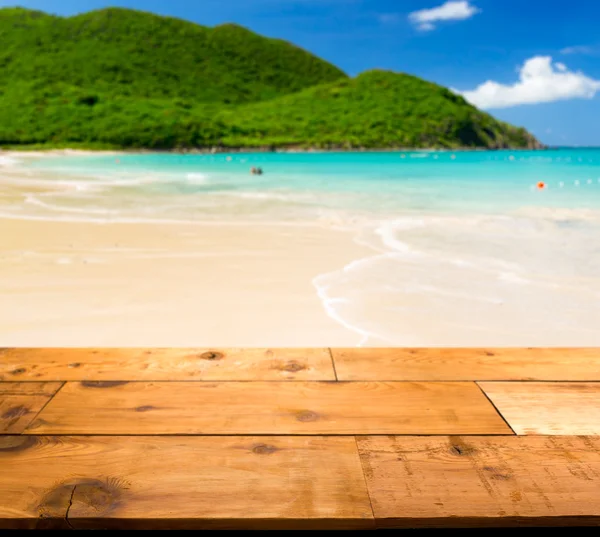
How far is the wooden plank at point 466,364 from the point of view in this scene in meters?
2.01

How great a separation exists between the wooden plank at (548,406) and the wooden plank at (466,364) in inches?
2.9

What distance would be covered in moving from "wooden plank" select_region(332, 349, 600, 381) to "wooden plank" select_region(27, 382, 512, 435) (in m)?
0.10

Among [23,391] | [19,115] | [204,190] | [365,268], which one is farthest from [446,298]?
[19,115]

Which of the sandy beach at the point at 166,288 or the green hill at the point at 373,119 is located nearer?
the sandy beach at the point at 166,288

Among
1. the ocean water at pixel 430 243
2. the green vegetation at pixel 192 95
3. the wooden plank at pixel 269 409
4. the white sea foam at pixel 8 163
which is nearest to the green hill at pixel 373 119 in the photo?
the green vegetation at pixel 192 95

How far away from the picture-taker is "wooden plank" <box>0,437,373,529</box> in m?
1.24

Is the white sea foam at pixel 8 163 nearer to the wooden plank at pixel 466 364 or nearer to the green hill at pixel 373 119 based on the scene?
the wooden plank at pixel 466 364

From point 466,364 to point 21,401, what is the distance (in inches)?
62.9

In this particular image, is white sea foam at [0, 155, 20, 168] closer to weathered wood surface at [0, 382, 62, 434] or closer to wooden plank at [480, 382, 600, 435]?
weathered wood surface at [0, 382, 62, 434]

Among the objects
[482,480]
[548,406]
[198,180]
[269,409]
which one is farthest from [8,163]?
[482,480]

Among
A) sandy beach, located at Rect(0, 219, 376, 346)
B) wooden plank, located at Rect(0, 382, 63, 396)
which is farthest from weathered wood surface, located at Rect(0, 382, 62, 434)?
sandy beach, located at Rect(0, 219, 376, 346)

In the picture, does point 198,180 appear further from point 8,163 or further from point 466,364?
point 466,364

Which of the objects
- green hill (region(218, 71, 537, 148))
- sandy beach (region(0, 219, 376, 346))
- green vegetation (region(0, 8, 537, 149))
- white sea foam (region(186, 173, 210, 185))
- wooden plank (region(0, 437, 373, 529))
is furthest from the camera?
green hill (region(218, 71, 537, 148))

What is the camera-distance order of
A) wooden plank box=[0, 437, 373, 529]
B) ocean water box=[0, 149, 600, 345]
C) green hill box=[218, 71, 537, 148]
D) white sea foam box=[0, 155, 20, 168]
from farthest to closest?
green hill box=[218, 71, 537, 148] < white sea foam box=[0, 155, 20, 168] < ocean water box=[0, 149, 600, 345] < wooden plank box=[0, 437, 373, 529]
